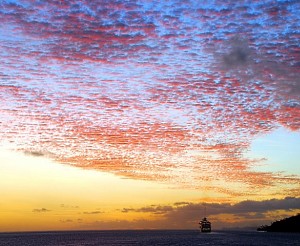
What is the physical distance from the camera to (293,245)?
14962 centimetres

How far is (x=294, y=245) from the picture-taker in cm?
14962

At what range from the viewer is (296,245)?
14950 centimetres

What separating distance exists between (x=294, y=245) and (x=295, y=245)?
375mm

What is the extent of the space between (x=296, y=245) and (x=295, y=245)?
0.35 meters

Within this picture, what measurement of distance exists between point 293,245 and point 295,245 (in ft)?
2.46

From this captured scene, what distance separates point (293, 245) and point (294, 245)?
14.8 inches

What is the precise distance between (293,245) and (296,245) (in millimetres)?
1086

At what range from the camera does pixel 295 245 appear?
150 metres

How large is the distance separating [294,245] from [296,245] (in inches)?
28.2
